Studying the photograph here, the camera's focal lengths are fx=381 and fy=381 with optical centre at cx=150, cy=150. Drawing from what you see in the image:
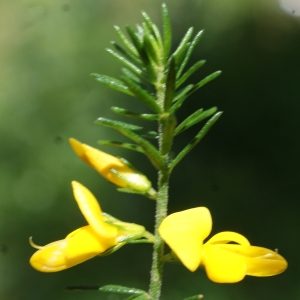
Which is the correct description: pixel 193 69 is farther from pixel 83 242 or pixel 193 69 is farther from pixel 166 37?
pixel 83 242

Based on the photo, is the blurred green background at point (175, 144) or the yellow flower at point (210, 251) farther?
the blurred green background at point (175, 144)

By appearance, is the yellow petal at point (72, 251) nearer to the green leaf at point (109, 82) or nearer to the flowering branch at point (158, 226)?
the flowering branch at point (158, 226)

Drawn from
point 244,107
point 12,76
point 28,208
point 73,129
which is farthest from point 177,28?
point 28,208

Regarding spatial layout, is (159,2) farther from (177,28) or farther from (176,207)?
(176,207)

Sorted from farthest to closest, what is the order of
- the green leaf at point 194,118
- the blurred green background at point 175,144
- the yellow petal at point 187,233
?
the blurred green background at point 175,144 → the green leaf at point 194,118 → the yellow petal at point 187,233

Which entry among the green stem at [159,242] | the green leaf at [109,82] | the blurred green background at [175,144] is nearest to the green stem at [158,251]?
the green stem at [159,242]

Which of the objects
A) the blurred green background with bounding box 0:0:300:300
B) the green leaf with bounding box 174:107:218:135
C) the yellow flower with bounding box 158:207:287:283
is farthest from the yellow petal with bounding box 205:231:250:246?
the blurred green background with bounding box 0:0:300:300
